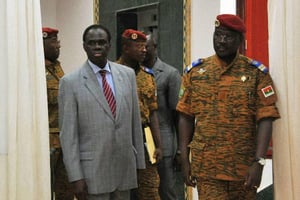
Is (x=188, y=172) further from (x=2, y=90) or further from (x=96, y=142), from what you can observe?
(x=2, y=90)

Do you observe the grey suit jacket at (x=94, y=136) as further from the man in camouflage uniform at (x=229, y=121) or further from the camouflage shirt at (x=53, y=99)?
the camouflage shirt at (x=53, y=99)

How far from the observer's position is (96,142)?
3215 mm

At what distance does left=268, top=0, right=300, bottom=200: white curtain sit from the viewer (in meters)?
2.81

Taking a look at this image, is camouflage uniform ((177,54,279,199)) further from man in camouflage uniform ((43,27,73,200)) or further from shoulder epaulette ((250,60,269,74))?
man in camouflage uniform ((43,27,73,200))

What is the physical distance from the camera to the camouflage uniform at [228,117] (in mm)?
3199

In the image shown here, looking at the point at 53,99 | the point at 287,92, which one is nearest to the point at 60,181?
the point at 53,99

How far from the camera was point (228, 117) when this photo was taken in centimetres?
322

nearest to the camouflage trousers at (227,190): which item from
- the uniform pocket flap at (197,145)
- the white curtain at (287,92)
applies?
the uniform pocket flap at (197,145)

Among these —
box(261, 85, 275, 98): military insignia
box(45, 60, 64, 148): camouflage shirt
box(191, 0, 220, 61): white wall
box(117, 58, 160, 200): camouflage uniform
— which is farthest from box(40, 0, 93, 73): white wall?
box(261, 85, 275, 98): military insignia

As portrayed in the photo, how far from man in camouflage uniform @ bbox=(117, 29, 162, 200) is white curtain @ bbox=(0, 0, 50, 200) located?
1.38 m

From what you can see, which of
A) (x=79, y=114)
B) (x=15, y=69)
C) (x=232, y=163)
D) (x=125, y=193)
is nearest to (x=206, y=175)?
(x=232, y=163)

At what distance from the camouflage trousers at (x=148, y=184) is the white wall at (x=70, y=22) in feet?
11.7

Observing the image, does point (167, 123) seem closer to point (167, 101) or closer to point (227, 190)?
point (167, 101)

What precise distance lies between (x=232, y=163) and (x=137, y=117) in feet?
2.30
